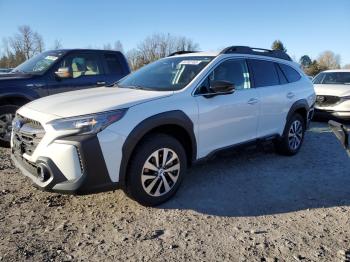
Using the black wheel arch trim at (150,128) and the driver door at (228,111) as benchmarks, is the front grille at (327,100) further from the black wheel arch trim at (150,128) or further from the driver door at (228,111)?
the black wheel arch trim at (150,128)

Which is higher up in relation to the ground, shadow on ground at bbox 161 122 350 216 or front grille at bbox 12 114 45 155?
front grille at bbox 12 114 45 155

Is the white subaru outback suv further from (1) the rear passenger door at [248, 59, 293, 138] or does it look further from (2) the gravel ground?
(2) the gravel ground

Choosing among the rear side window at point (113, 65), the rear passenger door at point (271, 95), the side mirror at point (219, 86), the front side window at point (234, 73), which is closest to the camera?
the side mirror at point (219, 86)

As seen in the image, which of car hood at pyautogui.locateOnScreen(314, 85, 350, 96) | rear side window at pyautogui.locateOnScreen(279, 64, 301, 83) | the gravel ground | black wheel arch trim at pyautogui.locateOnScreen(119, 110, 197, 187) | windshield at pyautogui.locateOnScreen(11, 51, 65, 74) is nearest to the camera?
the gravel ground

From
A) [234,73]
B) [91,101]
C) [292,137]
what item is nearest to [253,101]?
[234,73]

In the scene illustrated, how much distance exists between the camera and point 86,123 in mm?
3404

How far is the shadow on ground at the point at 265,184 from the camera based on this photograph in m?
4.14

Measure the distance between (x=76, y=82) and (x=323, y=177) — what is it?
4.69 metres

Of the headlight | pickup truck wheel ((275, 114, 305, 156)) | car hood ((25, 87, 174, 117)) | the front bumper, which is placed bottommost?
pickup truck wheel ((275, 114, 305, 156))

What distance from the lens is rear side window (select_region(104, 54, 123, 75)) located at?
25.4 feet

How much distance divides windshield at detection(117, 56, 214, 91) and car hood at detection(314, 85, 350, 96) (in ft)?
18.7

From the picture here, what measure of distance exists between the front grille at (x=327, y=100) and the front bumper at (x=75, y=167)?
7.53 metres

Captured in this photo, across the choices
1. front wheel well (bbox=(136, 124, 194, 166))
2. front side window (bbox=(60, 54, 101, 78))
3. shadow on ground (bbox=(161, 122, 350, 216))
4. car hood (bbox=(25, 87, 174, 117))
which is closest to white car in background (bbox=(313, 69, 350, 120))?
shadow on ground (bbox=(161, 122, 350, 216))

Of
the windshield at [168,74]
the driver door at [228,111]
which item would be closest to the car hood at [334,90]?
the driver door at [228,111]
